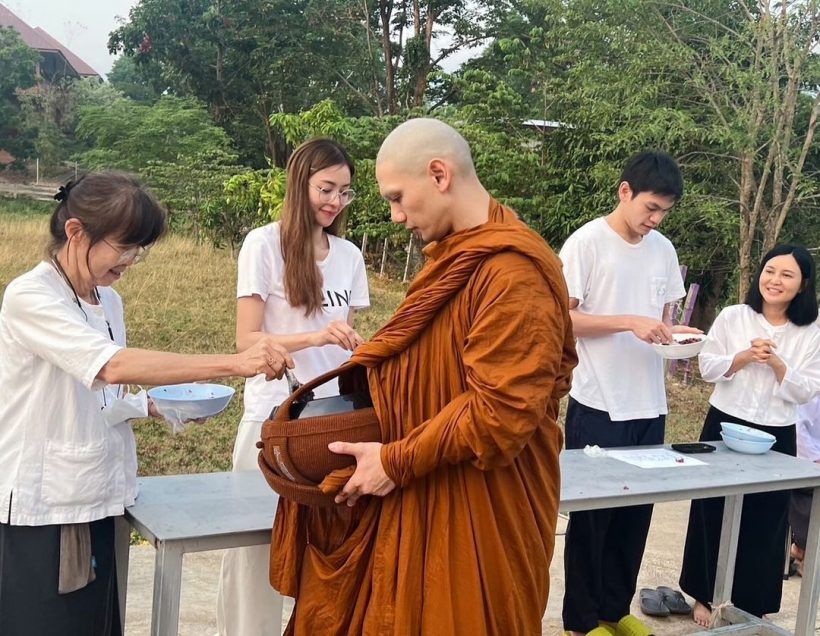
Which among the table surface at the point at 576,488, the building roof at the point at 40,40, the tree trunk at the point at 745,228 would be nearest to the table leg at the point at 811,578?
the table surface at the point at 576,488

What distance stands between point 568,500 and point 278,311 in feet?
3.47

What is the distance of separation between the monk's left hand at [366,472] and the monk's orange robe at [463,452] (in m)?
0.03

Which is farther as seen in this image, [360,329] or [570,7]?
[570,7]

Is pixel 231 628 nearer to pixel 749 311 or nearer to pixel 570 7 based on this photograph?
pixel 749 311

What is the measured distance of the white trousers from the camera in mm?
2512

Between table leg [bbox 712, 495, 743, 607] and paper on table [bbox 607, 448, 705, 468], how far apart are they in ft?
1.60

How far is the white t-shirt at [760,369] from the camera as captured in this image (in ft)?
10.7

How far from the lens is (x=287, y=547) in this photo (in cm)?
188

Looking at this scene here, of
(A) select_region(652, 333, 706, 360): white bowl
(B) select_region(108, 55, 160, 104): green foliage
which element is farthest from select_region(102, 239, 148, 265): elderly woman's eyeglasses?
(B) select_region(108, 55, 160, 104): green foliage

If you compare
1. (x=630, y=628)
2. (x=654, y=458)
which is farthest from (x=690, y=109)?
(x=630, y=628)

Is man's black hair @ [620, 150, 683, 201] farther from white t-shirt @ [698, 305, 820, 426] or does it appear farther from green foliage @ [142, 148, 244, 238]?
green foliage @ [142, 148, 244, 238]

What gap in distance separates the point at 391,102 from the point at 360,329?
1094 cm

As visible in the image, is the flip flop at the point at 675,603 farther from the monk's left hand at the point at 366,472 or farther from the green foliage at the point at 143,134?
the green foliage at the point at 143,134

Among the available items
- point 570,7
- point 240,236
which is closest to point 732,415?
point 570,7
